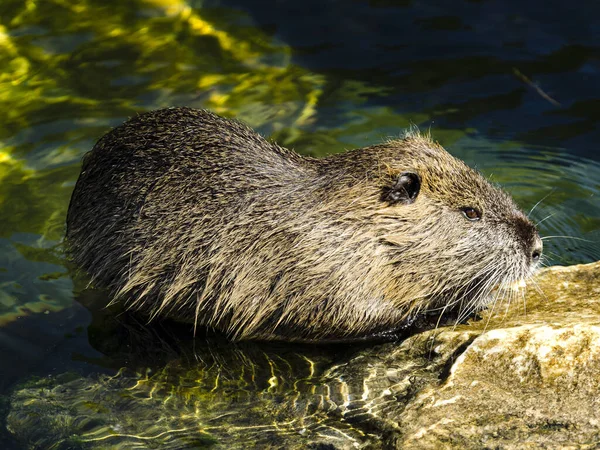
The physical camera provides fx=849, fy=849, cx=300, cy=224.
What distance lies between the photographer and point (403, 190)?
470 cm

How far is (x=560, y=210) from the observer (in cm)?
626

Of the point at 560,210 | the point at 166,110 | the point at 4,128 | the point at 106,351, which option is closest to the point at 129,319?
the point at 106,351

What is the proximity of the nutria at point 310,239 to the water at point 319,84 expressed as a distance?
106 cm

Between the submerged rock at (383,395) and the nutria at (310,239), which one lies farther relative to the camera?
the nutria at (310,239)

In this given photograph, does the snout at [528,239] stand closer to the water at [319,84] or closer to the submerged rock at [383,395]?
the submerged rock at [383,395]

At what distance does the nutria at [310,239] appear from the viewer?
15.4 feet

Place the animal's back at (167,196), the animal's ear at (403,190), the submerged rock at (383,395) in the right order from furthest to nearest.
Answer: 1. the animal's back at (167,196)
2. the animal's ear at (403,190)
3. the submerged rock at (383,395)

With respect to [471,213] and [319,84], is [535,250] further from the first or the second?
[319,84]

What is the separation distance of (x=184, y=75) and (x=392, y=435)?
4.92 meters

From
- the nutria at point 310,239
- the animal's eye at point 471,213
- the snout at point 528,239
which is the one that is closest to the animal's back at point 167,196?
the nutria at point 310,239

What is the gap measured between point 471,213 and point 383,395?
125 centimetres

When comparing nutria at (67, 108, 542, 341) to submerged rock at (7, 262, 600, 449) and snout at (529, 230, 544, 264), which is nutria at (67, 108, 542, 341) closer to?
snout at (529, 230, 544, 264)

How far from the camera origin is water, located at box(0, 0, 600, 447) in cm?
645

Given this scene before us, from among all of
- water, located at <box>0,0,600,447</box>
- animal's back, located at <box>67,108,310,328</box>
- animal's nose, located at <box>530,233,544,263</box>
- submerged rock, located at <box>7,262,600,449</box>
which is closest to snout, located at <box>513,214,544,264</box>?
animal's nose, located at <box>530,233,544,263</box>
